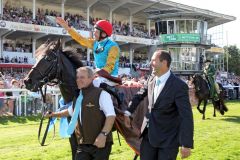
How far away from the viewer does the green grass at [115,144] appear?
787 centimetres

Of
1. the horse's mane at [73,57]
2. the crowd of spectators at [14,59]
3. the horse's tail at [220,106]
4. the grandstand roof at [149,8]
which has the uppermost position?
the grandstand roof at [149,8]

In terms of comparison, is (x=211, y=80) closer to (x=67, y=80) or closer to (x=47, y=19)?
(x=67, y=80)

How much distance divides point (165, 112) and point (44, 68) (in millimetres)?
1839

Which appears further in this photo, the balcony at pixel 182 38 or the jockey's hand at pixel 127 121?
the balcony at pixel 182 38

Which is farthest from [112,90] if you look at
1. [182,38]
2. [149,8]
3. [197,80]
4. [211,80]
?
[149,8]

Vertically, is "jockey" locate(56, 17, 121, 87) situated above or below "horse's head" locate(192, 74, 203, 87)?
above

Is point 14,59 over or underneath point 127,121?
over

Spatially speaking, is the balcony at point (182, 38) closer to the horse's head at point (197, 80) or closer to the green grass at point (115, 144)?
the horse's head at point (197, 80)

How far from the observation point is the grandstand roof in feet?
148

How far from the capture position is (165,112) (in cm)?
424

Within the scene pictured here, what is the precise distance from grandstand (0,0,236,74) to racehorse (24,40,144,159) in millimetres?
30072

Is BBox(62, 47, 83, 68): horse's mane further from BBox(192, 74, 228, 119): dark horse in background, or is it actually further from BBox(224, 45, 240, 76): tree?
BBox(224, 45, 240, 76): tree

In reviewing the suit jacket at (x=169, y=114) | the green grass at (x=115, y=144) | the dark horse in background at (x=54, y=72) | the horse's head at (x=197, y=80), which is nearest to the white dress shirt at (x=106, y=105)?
the suit jacket at (x=169, y=114)

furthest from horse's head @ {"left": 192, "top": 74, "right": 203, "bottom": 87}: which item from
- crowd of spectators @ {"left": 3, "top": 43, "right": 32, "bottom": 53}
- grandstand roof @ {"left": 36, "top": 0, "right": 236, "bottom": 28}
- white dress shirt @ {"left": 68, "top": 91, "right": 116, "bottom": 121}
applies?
grandstand roof @ {"left": 36, "top": 0, "right": 236, "bottom": 28}
